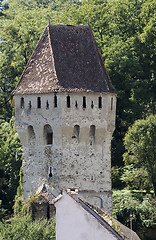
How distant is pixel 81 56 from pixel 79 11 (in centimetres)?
1730

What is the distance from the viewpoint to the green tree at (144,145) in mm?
46750

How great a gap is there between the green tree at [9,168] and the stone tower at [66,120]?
8.15 metres

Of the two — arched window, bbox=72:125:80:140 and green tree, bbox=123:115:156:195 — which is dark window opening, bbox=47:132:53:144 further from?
green tree, bbox=123:115:156:195

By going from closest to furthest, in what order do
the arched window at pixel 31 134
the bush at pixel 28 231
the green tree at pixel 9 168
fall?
1. the bush at pixel 28 231
2. the arched window at pixel 31 134
3. the green tree at pixel 9 168

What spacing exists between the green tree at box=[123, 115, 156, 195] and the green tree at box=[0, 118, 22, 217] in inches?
293

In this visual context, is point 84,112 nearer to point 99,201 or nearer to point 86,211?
point 99,201

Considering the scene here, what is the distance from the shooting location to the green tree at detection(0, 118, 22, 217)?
48.6 meters

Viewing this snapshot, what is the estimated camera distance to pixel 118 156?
52.2 metres

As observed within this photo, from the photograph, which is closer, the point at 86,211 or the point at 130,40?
the point at 86,211

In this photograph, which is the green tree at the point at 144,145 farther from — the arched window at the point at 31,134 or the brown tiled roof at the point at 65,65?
the arched window at the point at 31,134

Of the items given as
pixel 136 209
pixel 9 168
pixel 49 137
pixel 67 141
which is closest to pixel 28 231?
pixel 67 141

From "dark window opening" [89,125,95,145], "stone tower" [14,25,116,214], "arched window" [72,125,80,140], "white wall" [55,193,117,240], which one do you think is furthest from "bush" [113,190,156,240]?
"white wall" [55,193,117,240]

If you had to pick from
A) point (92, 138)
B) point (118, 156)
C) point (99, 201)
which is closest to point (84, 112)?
point (92, 138)

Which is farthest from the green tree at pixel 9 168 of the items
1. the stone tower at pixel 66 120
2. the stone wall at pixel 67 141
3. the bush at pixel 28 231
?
the bush at pixel 28 231
